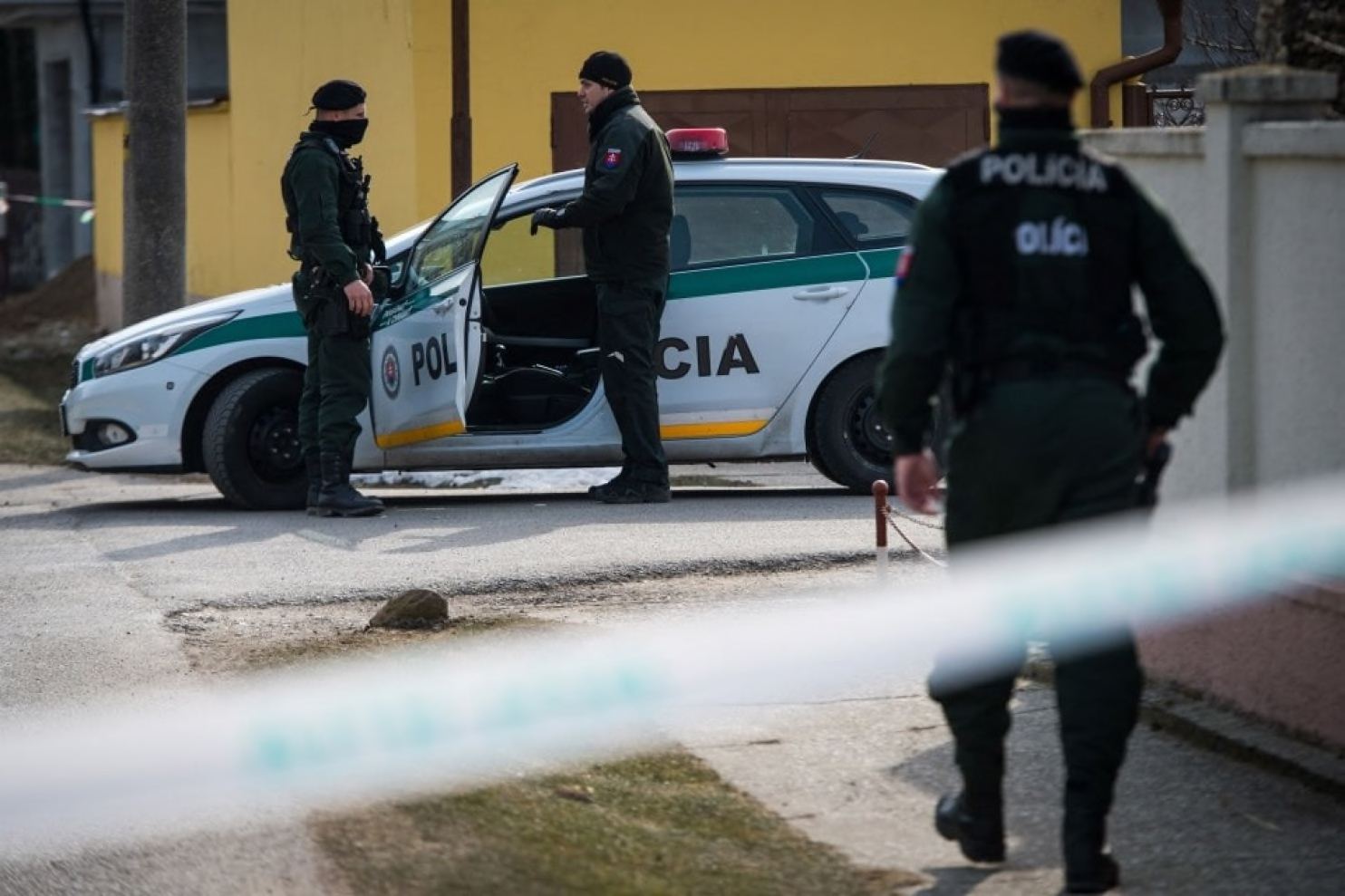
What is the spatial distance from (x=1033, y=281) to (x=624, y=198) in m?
5.66

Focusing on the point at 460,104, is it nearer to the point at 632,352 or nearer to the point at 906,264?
the point at 632,352

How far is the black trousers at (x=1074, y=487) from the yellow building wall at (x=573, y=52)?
1259 cm

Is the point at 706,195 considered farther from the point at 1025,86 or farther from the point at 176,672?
the point at 1025,86

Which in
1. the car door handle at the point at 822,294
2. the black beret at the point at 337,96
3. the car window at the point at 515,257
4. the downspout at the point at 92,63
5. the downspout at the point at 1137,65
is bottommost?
the car door handle at the point at 822,294

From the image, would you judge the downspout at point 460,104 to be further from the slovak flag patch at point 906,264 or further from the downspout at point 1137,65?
the slovak flag patch at point 906,264

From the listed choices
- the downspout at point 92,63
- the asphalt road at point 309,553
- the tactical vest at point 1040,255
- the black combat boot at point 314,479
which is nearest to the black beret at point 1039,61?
the tactical vest at point 1040,255

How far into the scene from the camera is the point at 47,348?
2242 cm

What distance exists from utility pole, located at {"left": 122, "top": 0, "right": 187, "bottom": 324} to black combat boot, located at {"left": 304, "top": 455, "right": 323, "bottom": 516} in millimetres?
4675

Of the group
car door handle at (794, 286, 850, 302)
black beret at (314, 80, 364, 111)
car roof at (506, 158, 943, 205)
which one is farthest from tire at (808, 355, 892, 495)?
black beret at (314, 80, 364, 111)

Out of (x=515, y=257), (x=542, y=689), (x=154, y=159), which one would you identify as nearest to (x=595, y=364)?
(x=515, y=257)

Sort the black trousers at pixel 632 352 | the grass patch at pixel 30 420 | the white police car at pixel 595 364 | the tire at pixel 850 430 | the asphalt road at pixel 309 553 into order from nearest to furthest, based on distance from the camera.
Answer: the asphalt road at pixel 309 553
the black trousers at pixel 632 352
the white police car at pixel 595 364
the tire at pixel 850 430
the grass patch at pixel 30 420

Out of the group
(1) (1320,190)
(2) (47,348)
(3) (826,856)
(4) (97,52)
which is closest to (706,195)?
(1) (1320,190)

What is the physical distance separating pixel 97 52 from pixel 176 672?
2192 centimetres

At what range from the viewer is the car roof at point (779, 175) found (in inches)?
419
